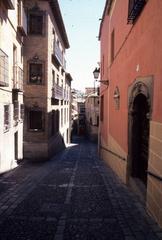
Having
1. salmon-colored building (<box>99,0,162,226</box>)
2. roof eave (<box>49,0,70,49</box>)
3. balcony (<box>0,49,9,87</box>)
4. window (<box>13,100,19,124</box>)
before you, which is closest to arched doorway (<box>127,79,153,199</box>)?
salmon-colored building (<box>99,0,162,226</box>)

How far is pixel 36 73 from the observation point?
18.3 meters

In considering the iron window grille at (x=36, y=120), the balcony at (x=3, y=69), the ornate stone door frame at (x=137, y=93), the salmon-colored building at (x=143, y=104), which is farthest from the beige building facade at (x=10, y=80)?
the ornate stone door frame at (x=137, y=93)

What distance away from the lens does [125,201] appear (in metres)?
7.07

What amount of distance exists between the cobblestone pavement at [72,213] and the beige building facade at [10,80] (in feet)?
9.26

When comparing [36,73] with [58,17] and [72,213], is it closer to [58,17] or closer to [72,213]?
[58,17]

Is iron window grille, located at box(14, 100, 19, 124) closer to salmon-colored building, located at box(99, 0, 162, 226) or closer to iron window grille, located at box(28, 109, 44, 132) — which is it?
iron window grille, located at box(28, 109, 44, 132)

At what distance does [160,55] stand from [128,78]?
334 cm

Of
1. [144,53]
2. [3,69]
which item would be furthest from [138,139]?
[3,69]

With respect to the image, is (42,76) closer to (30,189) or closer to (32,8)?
(32,8)

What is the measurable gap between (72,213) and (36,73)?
43.8 ft

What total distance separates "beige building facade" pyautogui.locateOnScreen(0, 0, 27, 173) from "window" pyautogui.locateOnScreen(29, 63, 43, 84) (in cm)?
343

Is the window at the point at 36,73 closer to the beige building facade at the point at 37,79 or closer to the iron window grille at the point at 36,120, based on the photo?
the beige building facade at the point at 37,79

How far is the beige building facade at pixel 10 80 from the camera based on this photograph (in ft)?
34.6

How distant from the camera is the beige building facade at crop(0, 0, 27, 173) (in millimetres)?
10534
